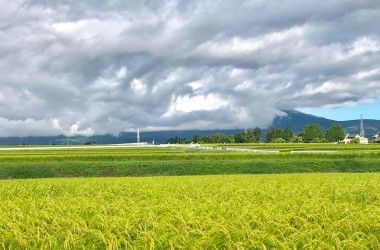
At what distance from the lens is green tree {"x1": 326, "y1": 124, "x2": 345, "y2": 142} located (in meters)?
138

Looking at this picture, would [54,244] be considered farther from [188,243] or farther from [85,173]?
[85,173]

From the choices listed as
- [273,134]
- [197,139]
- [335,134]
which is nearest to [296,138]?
[273,134]

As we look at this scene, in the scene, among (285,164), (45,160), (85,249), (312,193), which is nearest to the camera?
(85,249)

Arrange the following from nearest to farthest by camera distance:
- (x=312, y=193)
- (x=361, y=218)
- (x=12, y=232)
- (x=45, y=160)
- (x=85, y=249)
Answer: (x=85, y=249), (x=12, y=232), (x=361, y=218), (x=312, y=193), (x=45, y=160)

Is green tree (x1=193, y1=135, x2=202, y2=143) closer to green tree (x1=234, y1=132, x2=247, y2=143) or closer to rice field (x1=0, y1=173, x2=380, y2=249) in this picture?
green tree (x1=234, y1=132, x2=247, y2=143)

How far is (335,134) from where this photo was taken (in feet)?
456

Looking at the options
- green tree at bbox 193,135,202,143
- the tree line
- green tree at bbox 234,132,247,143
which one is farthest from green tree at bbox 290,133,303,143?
→ green tree at bbox 193,135,202,143

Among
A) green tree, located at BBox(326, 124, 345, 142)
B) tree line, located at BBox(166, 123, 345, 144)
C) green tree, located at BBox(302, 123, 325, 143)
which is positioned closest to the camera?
green tree, located at BBox(302, 123, 325, 143)

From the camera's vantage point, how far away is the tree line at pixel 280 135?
129 m

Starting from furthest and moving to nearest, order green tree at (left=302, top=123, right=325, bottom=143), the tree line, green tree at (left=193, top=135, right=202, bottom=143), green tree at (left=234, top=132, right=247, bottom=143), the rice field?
green tree at (left=193, top=135, right=202, bottom=143), green tree at (left=234, top=132, right=247, bottom=143), the tree line, green tree at (left=302, top=123, right=325, bottom=143), the rice field

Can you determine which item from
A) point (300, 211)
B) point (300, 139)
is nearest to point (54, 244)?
point (300, 211)

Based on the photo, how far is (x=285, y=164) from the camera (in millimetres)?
34938

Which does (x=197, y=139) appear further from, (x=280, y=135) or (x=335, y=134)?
(x=335, y=134)

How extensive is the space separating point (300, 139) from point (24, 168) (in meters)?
110
